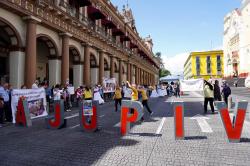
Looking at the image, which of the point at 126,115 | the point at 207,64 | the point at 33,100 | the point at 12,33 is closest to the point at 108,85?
the point at 12,33

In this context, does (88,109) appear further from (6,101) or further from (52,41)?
(52,41)

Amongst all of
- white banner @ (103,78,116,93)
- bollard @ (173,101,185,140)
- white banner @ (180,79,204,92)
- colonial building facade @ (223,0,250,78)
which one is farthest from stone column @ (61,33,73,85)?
colonial building facade @ (223,0,250,78)

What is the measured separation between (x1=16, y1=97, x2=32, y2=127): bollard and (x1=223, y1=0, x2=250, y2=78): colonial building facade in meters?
58.3

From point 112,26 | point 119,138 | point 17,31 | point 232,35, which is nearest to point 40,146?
point 119,138

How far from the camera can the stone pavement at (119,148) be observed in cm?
565

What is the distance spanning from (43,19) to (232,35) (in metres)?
70.1

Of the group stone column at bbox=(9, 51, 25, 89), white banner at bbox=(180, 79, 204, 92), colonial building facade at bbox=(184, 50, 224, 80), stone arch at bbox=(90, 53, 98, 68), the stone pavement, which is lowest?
the stone pavement

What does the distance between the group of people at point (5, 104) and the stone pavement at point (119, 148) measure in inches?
71.5

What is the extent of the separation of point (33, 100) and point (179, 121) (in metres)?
6.79

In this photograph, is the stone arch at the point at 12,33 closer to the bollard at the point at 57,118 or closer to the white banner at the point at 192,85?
the bollard at the point at 57,118

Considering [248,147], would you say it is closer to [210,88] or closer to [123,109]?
[123,109]

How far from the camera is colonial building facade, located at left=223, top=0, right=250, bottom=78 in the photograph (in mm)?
61812

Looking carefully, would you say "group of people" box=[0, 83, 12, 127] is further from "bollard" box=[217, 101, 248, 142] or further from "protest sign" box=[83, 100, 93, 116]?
"bollard" box=[217, 101, 248, 142]

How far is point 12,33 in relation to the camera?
16016 mm
